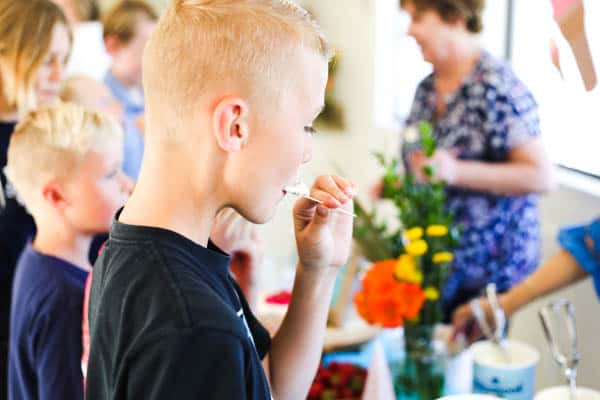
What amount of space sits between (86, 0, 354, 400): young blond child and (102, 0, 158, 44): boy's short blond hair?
4.52ft

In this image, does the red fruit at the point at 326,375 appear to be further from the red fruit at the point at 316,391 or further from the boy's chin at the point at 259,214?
the boy's chin at the point at 259,214

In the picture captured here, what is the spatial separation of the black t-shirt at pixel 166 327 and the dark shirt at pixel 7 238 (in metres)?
0.87

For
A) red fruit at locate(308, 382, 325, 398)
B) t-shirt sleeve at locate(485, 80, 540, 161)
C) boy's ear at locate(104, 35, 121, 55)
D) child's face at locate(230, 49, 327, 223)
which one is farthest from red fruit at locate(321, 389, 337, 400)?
boy's ear at locate(104, 35, 121, 55)

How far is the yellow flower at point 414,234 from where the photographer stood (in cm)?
113

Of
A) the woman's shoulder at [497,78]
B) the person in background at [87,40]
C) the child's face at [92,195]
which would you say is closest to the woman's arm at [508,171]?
the woman's shoulder at [497,78]

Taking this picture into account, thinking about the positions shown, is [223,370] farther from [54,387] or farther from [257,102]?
[54,387]

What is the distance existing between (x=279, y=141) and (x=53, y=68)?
45.6 inches

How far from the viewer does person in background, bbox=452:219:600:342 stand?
1.16m

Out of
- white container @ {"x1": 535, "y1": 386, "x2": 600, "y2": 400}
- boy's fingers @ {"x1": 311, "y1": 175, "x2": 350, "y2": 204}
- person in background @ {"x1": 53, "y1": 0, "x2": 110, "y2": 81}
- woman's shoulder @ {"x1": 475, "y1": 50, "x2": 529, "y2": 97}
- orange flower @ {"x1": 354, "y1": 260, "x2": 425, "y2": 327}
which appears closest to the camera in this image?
boy's fingers @ {"x1": 311, "y1": 175, "x2": 350, "y2": 204}

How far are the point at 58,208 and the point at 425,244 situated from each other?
0.64 m

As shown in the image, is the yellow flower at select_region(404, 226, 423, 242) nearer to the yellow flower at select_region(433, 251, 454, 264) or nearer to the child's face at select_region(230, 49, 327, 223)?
the yellow flower at select_region(433, 251, 454, 264)

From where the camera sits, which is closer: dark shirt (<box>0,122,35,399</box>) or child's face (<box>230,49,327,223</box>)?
child's face (<box>230,49,327,223</box>)

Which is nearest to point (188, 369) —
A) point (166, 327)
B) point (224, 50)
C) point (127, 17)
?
point (166, 327)

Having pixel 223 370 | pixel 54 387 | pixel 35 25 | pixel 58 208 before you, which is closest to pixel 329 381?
pixel 54 387
